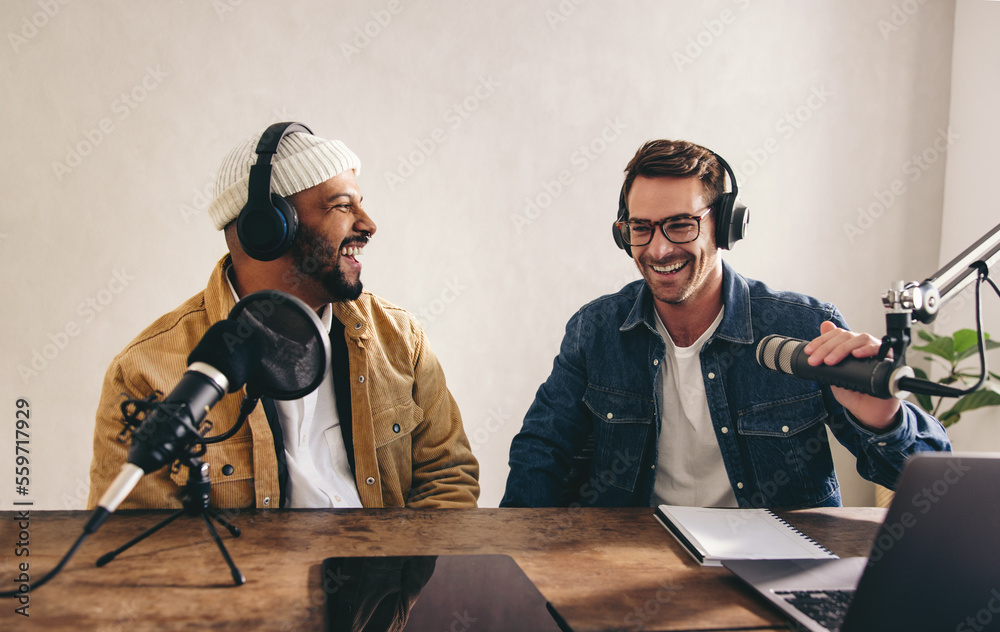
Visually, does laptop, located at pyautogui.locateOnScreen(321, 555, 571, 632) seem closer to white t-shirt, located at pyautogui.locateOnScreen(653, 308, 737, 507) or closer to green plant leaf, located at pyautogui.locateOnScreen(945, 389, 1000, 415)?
white t-shirt, located at pyautogui.locateOnScreen(653, 308, 737, 507)

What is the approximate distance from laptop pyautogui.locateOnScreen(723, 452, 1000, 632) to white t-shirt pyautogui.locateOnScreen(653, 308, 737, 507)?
80cm

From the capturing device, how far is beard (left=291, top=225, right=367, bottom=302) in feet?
4.70

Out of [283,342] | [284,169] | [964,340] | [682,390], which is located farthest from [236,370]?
[964,340]

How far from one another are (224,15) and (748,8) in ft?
6.46

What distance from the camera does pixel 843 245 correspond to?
2.63 meters

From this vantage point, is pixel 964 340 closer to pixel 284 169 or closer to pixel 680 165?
pixel 680 165

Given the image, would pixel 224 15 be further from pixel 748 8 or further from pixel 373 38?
pixel 748 8

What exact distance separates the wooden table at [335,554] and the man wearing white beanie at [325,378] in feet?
0.76

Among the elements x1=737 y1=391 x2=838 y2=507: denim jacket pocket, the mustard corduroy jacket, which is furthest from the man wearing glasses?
the mustard corduroy jacket

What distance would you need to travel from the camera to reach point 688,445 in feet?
4.96

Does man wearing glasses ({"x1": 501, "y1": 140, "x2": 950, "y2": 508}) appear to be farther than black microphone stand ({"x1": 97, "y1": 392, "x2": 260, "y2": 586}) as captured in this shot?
Yes

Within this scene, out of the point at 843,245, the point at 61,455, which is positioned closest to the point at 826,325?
the point at 843,245

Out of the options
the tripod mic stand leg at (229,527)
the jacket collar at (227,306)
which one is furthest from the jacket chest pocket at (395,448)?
the tripod mic stand leg at (229,527)

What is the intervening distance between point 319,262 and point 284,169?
8.5 inches
